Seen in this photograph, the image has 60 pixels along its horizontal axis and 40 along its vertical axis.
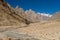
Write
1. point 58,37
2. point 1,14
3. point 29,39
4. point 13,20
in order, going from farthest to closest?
point 13,20 < point 1,14 < point 58,37 < point 29,39

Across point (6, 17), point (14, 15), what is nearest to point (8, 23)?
point (6, 17)

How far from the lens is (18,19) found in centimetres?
2402

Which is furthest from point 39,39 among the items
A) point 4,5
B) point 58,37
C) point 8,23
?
point 4,5

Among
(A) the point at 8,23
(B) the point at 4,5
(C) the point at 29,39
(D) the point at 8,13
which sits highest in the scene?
(B) the point at 4,5

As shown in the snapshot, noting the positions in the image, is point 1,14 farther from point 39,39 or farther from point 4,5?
point 39,39

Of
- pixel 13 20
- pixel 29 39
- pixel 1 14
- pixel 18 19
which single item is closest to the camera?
pixel 29 39

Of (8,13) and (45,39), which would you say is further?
(8,13)

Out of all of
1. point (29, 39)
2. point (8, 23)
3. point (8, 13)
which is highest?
point (8, 13)

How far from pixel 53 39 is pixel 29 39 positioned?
1.58 metres

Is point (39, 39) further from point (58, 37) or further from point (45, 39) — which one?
point (58, 37)

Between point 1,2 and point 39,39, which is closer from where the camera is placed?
point 39,39

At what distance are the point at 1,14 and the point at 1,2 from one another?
2757mm

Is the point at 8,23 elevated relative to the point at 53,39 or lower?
elevated

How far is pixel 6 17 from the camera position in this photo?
21.4m
